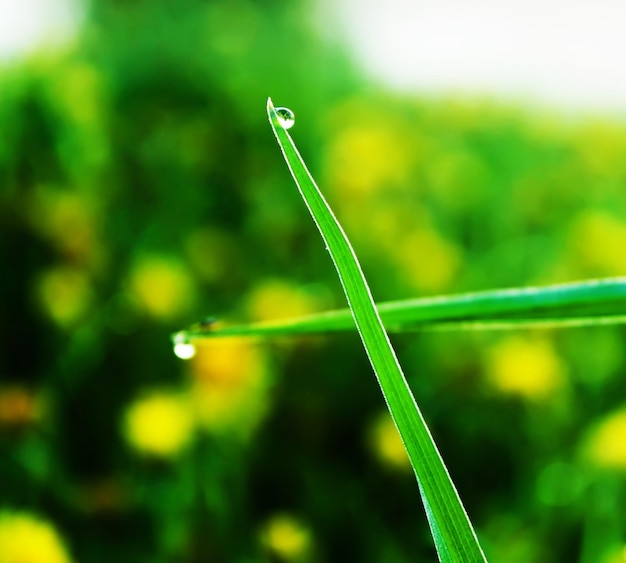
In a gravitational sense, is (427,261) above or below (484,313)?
above

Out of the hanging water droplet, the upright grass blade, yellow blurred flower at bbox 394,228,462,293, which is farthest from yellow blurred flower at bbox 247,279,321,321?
the upright grass blade

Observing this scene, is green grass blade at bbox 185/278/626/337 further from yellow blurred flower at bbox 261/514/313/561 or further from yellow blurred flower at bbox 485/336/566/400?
yellow blurred flower at bbox 485/336/566/400

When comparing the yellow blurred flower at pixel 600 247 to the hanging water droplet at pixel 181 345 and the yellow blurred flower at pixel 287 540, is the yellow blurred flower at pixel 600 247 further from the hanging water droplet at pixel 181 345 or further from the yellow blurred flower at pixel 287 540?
the hanging water droplet at pixel 181 345

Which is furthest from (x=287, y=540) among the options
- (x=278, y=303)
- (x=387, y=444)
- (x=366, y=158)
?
(x=366, y=158)

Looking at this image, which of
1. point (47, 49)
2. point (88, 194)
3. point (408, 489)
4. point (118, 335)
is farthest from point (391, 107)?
point (408, 489)

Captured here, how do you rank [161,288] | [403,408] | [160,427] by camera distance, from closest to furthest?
[403,408], [160,427], [161,288]

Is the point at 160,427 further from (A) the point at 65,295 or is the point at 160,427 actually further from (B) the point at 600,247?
(B) the point at 600,247

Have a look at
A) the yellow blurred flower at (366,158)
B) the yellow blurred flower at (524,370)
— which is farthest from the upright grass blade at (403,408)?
the yellow blurred flower at (366,158)
